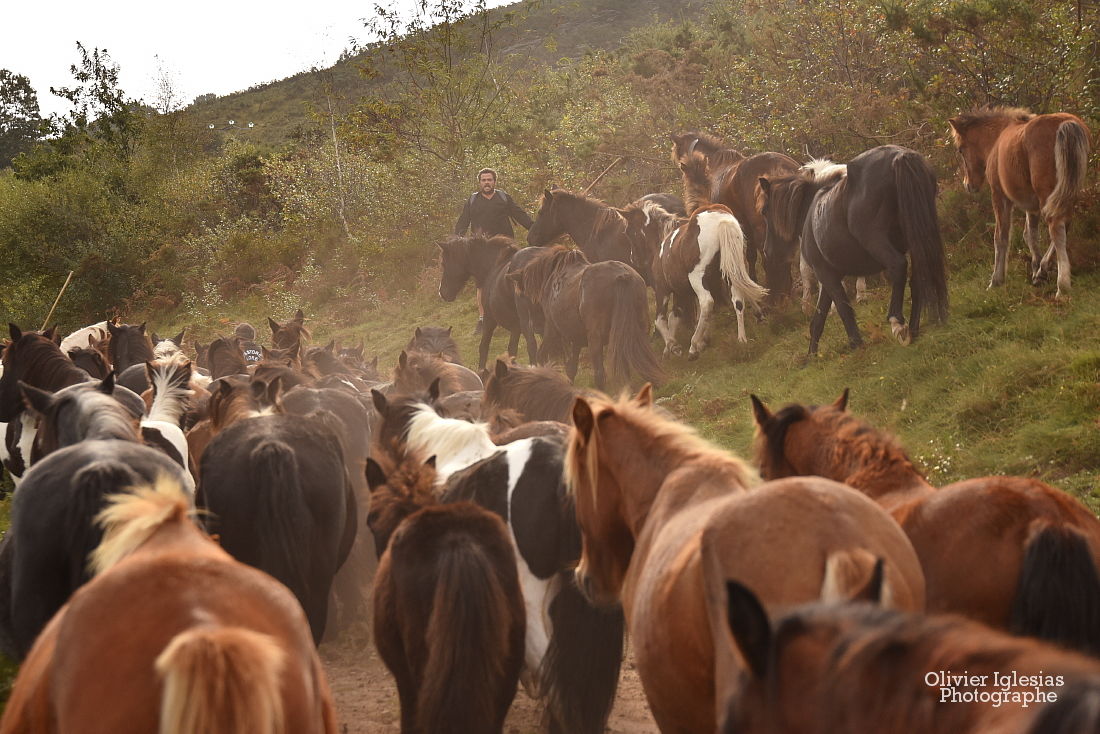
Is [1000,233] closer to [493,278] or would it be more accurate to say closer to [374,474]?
[493,278]

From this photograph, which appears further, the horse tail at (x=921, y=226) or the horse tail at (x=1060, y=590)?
the horse tail at (x=921, y=226)

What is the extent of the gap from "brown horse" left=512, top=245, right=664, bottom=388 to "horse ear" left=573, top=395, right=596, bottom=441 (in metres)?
7.26

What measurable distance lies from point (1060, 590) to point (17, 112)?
247 feet

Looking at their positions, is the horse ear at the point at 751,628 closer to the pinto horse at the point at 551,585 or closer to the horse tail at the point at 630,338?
the pinto horse at the point at 551,585

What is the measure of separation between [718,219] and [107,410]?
8.87 m

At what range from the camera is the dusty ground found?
5.66 metres

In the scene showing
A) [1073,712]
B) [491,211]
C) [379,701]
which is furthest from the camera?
[491,211]

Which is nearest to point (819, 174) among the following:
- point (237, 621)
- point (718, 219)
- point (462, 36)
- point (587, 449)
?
point (718, 219)

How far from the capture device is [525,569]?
5.27 meters

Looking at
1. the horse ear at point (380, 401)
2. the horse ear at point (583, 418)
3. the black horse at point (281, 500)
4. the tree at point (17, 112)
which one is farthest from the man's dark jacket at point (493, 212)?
the tree at point (17, 112)

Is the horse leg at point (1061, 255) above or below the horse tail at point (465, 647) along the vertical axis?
below

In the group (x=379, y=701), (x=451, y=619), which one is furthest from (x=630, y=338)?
(x=451, y=619)

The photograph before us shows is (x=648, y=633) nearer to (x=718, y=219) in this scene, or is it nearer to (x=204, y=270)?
(x=718, y=219)

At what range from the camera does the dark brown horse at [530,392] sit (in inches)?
296
